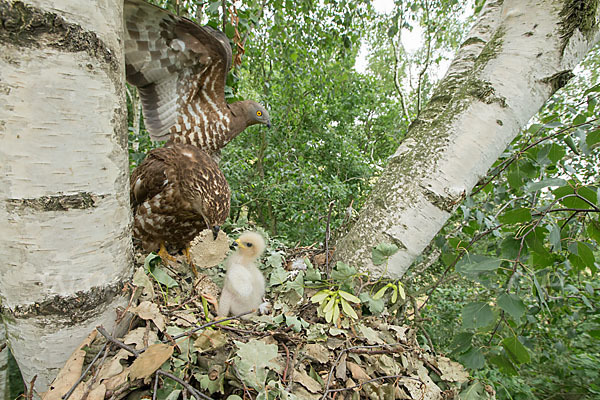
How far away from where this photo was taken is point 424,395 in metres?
0.99

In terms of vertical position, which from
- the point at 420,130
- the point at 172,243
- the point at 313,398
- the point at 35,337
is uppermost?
the point at 420,130

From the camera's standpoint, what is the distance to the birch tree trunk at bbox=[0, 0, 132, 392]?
2.20 ft

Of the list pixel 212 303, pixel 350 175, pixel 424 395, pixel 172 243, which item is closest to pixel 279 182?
pixel 350 175

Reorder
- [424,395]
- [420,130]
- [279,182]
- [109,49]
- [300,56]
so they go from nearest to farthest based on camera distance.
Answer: [109,49]
[424,395]
[420,130]
[300,56]
[279,182]

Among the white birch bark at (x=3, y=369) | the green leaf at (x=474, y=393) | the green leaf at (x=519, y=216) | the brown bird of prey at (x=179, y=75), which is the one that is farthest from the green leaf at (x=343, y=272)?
the brown bird of prey at (x=179, y=75)

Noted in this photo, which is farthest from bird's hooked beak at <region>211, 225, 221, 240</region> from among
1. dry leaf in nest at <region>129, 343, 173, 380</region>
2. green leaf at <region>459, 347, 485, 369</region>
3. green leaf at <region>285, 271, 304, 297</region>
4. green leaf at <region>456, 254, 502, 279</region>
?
green leaf at <region>459, 347, 485, 369</region>

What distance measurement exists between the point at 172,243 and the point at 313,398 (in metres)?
1.49

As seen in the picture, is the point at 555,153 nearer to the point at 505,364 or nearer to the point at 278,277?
the point at 505,364

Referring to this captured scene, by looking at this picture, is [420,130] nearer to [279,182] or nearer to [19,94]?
[19,94]

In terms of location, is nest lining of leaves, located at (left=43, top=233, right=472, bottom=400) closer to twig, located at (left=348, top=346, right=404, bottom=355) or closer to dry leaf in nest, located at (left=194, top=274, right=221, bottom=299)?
twig, located at (left=348, top=346, right=404, bottom=355)

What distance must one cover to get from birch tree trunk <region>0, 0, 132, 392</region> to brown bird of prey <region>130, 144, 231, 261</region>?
33.1 inches

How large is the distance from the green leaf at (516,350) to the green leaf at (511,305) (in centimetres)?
23

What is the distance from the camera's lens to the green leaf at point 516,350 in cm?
116

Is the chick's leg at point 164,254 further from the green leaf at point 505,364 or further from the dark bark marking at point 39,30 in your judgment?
the green leaf at point 505,364
